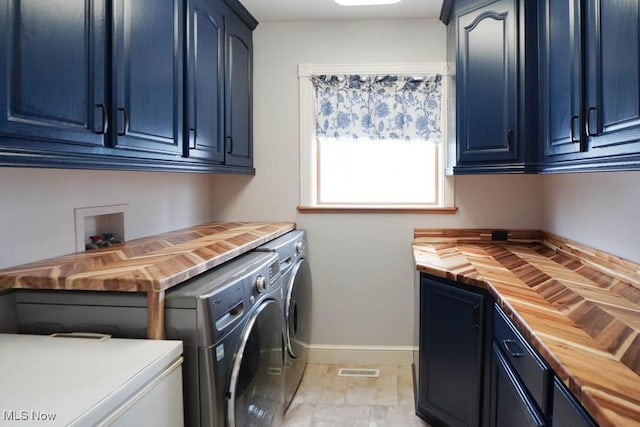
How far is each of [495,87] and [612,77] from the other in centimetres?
97

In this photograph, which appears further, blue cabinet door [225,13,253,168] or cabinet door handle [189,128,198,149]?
blue cabinet door [225,13,253,168]

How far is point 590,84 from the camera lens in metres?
1.49

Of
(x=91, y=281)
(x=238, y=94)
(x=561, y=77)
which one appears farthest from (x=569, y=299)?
(x=238, y=94)

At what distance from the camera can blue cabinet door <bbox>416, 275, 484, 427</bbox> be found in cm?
188

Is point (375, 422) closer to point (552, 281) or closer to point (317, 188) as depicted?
point (552, 281)

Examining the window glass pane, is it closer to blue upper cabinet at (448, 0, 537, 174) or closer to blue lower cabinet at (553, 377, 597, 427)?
blue upper cabinet at (448, 0, 537, 174)

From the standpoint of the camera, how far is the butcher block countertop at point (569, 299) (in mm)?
893

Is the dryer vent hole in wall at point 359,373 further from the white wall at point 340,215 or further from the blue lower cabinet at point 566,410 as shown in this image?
the blue lower cabinet at point 566,410

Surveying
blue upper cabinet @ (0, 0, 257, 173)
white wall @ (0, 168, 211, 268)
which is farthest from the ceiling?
white wall @ (0, 168, 211, 268)

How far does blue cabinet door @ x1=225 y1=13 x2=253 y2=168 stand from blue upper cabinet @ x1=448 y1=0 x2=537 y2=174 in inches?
51.1

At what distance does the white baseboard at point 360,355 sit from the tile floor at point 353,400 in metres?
0.05

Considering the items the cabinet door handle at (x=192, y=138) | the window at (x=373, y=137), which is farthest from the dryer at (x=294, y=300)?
the cabinet door handle at (x=192, y=138)

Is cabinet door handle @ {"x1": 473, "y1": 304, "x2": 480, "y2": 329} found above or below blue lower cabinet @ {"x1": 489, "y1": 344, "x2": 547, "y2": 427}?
above

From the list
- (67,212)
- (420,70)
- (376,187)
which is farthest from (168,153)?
(420,70)
